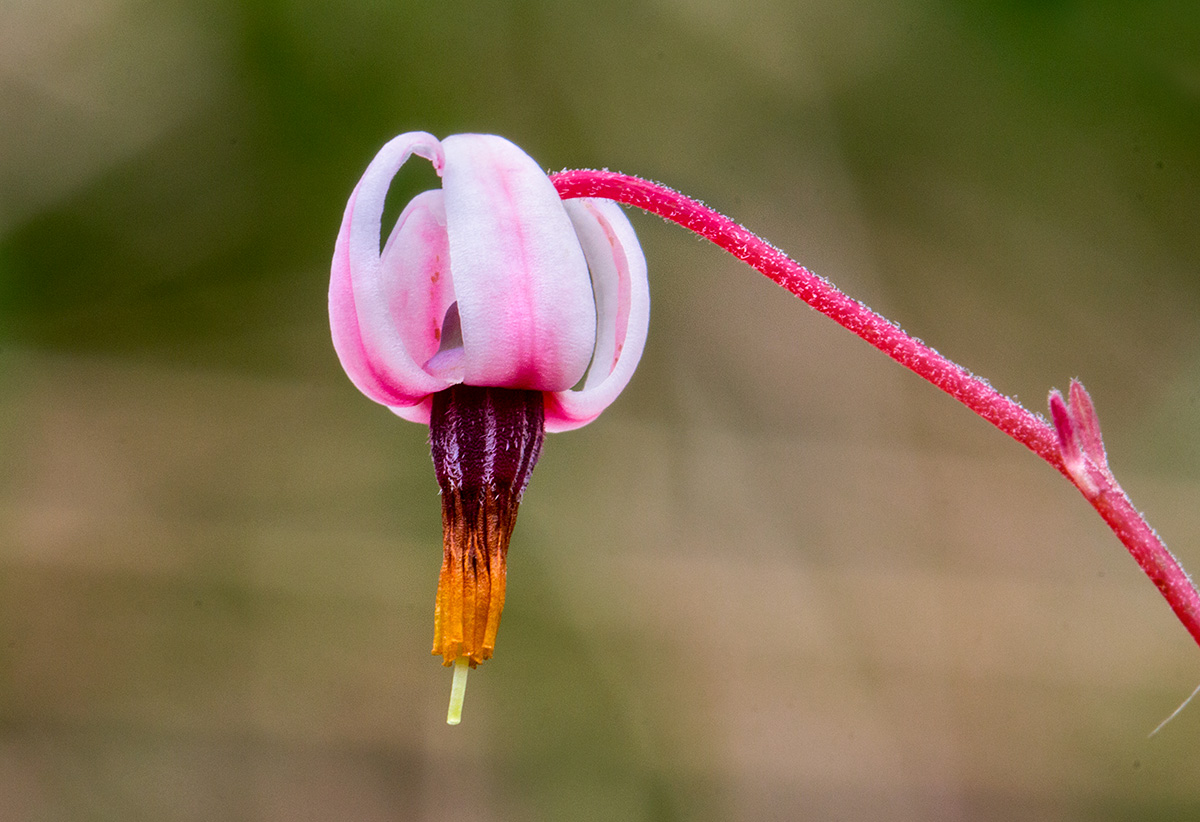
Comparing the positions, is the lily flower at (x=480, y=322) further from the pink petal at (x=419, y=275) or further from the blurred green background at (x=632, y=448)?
the blurred green background at (x=632, y=448)

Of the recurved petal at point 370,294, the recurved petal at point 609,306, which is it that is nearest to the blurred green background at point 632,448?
the recurved petal at point 609,306

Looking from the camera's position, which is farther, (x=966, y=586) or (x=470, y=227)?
(x=966, y=586)

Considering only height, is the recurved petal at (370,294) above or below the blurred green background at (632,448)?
below

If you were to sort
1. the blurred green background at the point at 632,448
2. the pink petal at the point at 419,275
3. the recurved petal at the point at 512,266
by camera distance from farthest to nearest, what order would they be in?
1. the blurred green background at the point at 632,448
2. the pink petal at the point at 419,275
3. the recurved petal at the point at 512,266

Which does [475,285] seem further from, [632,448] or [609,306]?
[632,448]

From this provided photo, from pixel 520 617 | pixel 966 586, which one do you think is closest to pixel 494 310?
pixel 520 617

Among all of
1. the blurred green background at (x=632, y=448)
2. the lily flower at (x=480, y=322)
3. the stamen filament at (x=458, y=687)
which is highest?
the blurred green background at (x=632, y=448)

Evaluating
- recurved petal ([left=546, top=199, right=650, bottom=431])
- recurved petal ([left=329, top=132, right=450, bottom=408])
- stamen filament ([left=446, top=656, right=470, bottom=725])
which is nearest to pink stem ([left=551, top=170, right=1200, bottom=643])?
recurved petal ([left=546, top=199, right=650, bottom=431])

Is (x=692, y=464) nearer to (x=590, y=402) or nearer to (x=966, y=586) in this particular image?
(x=966, y=586)
